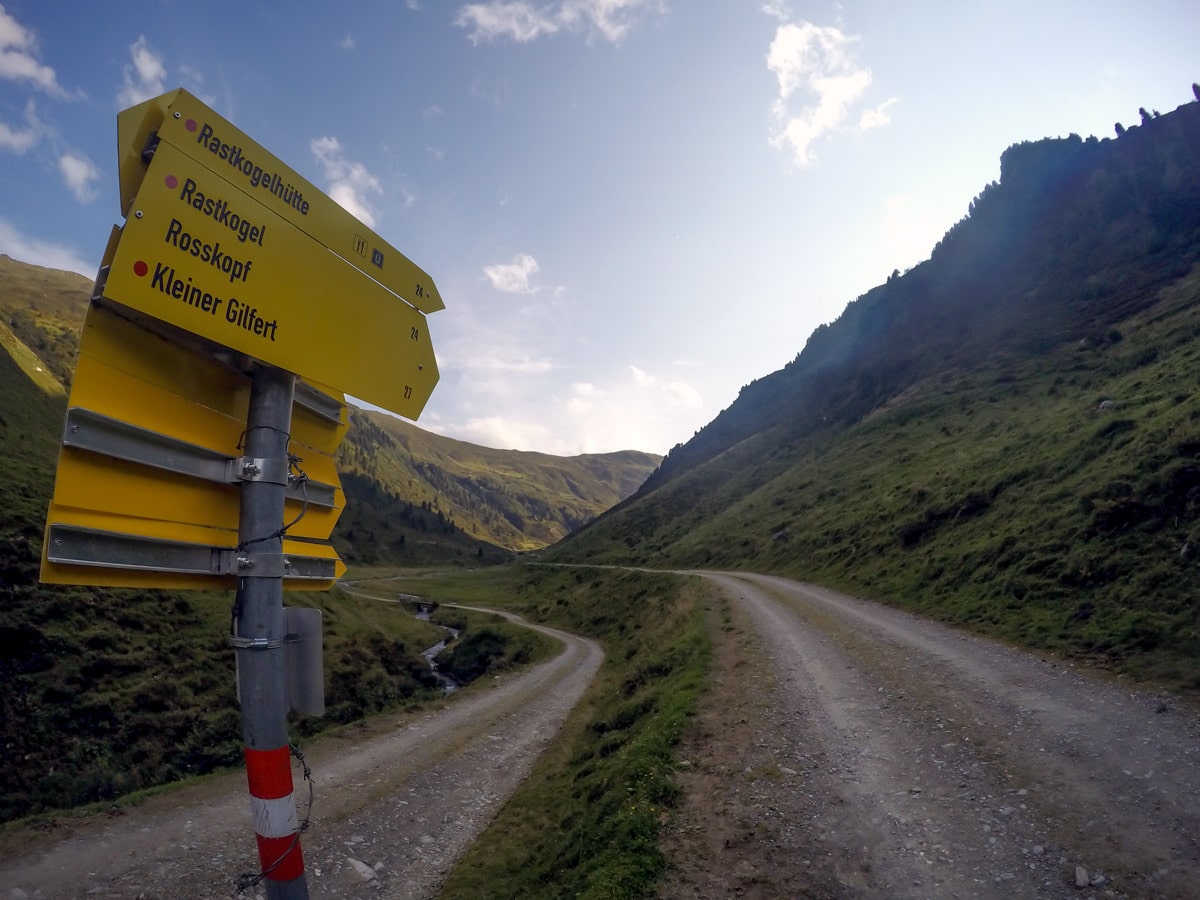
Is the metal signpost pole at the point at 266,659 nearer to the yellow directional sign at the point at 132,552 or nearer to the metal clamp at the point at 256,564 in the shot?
the metal clamp at the point at 256,564

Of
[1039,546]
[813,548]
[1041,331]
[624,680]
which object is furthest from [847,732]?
[1041,331]

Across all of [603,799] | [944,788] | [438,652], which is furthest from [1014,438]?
[438,652]

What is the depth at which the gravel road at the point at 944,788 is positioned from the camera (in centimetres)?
653

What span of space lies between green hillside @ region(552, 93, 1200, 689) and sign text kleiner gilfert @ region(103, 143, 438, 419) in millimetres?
14851

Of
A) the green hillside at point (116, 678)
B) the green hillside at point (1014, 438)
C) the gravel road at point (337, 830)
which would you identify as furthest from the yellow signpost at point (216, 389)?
the green hillside at point (1014, 438)

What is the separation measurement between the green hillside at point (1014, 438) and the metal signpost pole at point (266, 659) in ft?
48.3

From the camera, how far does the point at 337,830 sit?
11.0m

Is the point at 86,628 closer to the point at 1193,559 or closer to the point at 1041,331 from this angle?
the point at 1193,559

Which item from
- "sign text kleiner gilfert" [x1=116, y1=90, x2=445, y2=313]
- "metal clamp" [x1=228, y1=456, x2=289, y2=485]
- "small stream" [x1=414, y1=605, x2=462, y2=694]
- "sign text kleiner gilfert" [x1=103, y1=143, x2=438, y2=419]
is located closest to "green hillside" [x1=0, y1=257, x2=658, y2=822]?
"small stream" [x1=414, y1=605, x2=462, y2=694]

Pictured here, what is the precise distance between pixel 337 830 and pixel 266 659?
34.6 ft

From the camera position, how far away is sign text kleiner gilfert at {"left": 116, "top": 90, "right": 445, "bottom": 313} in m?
2.92

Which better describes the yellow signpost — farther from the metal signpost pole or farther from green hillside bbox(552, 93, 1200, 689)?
green hillside bbox(552, 93, 1200, 689)

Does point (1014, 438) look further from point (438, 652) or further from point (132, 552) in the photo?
point (132, 552)

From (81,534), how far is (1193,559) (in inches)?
814
